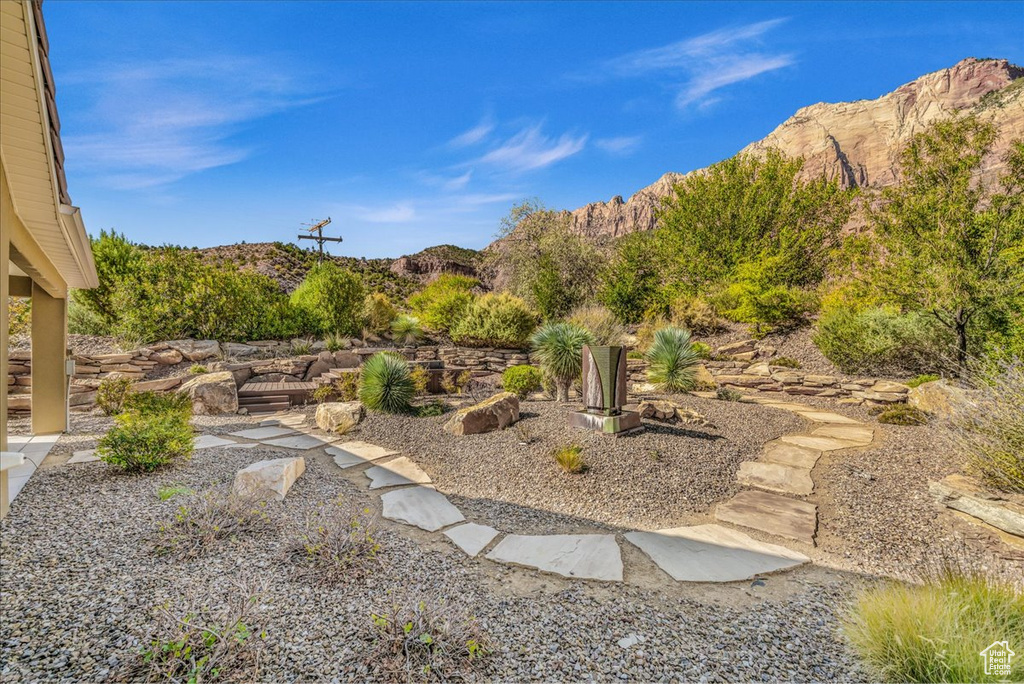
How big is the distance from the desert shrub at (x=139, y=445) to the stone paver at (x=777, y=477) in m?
5.64

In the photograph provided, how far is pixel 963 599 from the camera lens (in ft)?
6.06

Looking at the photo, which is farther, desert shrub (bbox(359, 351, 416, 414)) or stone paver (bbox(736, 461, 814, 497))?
desert shrub (bbox(359, 351, 416, 414))

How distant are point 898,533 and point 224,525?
191 inches

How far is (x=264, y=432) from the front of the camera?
584 centimetres

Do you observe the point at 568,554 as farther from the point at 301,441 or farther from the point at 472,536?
the point at 301,441

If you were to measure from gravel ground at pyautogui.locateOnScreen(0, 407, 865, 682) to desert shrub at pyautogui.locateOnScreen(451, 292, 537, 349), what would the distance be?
6.87 meters

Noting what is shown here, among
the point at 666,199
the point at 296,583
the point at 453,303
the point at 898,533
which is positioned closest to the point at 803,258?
the point at 666,199

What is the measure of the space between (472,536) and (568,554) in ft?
2.52

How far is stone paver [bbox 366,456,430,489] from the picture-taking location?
422cm

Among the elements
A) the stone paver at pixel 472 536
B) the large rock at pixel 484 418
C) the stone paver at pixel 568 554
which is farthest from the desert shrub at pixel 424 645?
the large rock at pixel 484 418

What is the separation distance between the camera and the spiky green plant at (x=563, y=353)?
686 cm

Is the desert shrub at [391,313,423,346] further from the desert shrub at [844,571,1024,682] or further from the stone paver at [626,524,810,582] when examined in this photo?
the desert shrub at [844,571,1024,682]

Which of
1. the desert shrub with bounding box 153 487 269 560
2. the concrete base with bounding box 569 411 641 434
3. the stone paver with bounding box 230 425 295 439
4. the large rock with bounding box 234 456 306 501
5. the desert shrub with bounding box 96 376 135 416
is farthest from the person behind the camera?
the desert shrub with bounding box 96 376 135 416

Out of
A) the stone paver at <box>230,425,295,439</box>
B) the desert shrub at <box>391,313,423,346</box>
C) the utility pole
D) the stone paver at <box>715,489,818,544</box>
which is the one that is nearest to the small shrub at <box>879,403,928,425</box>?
the stone paver at <box>715,489,818,544</box>
